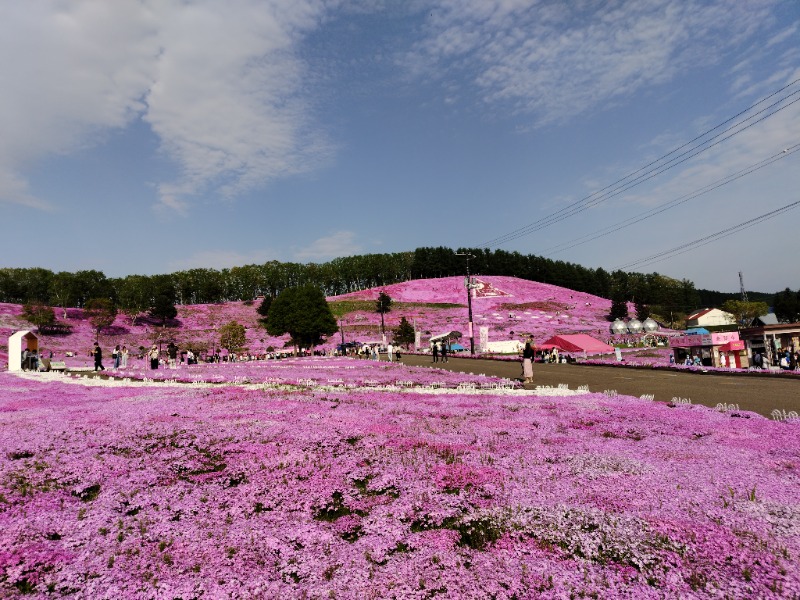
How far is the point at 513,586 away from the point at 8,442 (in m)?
11.7

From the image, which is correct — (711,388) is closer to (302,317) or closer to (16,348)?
(16,348)

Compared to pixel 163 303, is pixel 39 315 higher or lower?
lower

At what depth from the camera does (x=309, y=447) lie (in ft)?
35.2

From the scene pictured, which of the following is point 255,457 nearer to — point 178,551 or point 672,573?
point 178,551

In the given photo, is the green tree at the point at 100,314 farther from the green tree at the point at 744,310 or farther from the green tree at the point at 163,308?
the green tree at the point at 744,310

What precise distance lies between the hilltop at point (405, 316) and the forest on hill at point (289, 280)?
11.9 m

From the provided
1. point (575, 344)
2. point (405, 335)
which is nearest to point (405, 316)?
point (405, 335)

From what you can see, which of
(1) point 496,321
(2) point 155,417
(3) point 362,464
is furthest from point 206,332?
(3) point 362,464

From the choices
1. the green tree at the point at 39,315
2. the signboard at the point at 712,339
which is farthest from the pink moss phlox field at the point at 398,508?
the green tree at the point at 39,315

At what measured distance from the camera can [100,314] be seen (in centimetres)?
9162

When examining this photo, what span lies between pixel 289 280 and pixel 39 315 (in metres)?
101

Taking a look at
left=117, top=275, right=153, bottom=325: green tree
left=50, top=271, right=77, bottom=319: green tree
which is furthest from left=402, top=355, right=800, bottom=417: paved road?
left=50, top=271, right=77, bottom=319: green tree

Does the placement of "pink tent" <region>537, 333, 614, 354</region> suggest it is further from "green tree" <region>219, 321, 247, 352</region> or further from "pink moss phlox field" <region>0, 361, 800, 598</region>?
"green tree" <region>219, 321, 247, 352</region>

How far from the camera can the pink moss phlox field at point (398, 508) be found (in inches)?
201
